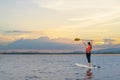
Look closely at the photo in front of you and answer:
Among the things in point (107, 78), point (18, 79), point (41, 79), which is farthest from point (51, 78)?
point (107, 78)

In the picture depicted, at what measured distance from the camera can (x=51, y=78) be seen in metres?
29.9

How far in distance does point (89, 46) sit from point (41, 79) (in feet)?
Result: 44.0

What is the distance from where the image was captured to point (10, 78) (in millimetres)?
30203

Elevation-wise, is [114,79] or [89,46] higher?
[89,46]

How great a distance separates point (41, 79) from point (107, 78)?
20.1ft

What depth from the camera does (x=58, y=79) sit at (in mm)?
28922

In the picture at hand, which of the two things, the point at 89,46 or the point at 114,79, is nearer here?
the point at 114,79

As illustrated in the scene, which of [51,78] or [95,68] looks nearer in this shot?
[51,78]

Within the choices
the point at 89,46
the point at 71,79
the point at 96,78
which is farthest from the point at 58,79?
the point at 89,46

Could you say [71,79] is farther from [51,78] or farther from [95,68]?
[95,68]

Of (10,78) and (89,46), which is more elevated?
(89,46)

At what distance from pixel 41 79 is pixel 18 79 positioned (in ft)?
6.93

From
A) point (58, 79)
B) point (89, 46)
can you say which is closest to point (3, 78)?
point (58, 79)

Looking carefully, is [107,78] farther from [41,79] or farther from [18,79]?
[18,79]
